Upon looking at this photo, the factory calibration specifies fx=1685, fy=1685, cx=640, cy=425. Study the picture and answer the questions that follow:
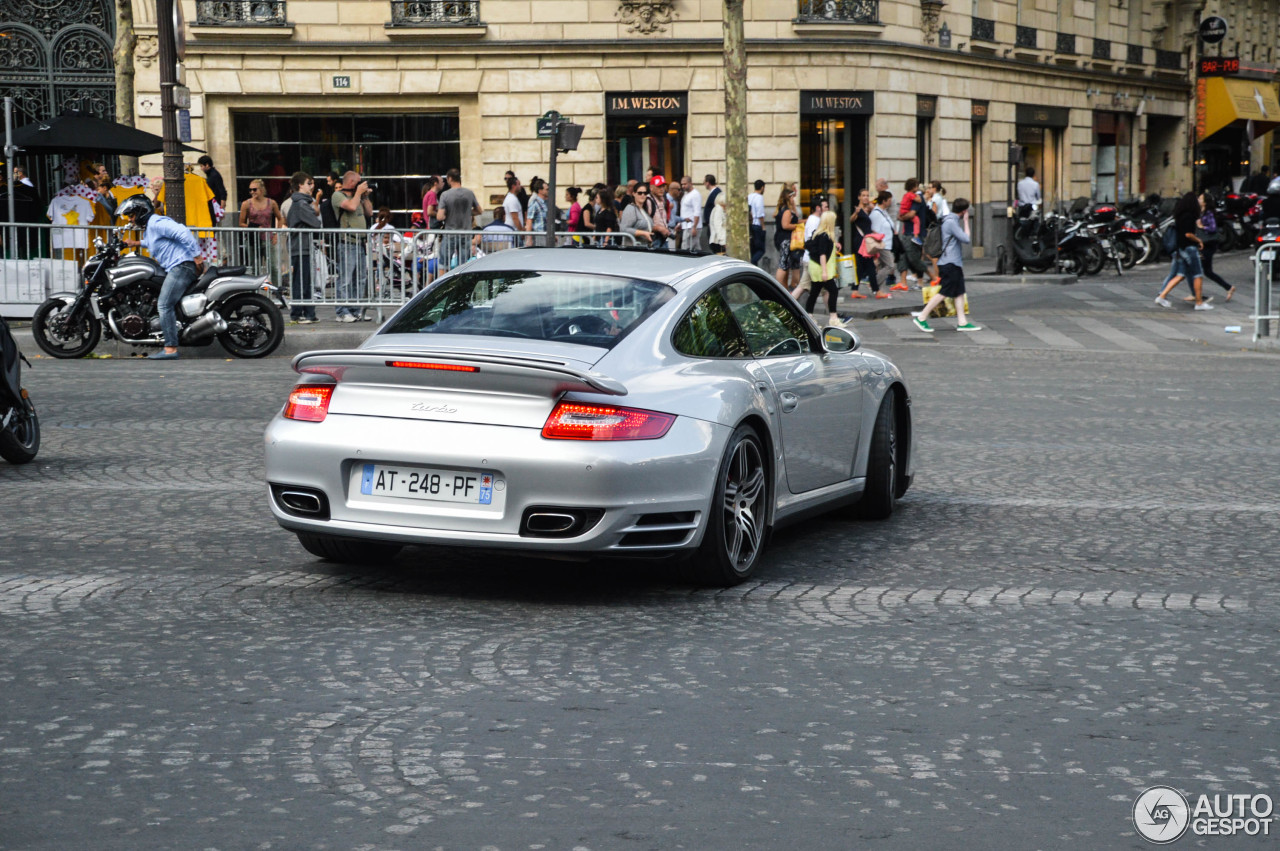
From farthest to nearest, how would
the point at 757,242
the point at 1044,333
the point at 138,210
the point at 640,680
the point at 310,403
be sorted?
the point at 757,242
the point at 1044,333
the point at 138,210
the point at 310,403
the point at 640,680

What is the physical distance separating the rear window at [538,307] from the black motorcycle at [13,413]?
3.59 metres

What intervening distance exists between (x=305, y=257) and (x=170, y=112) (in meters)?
2.21

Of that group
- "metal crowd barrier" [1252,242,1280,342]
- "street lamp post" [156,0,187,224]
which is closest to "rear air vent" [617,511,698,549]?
"street lamp post" [156,0,187,224]

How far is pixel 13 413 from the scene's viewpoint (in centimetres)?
954

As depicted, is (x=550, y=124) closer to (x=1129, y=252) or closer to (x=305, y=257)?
(x=305, y=257)

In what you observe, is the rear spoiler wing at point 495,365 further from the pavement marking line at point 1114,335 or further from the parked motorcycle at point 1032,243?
the parked motorcycle at point 1032,243

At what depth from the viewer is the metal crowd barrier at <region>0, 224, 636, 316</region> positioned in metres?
18.4

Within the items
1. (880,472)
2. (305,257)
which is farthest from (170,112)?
(880,472)

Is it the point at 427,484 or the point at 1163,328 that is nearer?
the point at 427,484

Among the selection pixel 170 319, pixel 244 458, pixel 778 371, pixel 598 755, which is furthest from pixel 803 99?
pixel 598 755

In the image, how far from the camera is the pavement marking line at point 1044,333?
Result: 19203mm

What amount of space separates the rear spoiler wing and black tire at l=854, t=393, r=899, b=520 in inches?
90.4

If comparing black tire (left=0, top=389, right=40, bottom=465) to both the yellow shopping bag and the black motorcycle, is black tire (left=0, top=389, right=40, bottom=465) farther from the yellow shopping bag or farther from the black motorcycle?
the yellow shopping bag

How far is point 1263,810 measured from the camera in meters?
3.86
